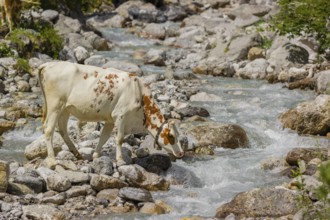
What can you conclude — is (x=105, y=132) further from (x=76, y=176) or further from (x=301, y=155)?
(x=301, y=155)

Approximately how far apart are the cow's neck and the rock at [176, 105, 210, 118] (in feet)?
21.1

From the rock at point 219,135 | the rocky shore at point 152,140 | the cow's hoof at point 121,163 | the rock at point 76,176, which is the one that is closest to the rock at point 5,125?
the rocky shore at point 152,140

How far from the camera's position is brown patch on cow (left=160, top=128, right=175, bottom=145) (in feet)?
39.8

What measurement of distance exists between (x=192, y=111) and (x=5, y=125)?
599 cm

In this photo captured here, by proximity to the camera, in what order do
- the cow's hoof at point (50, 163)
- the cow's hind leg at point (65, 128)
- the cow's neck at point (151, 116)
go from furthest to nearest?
the cow's hind leg at point (65, 128), the cow's neck at point (151, 116), the cow's hoof at point (50, 163)

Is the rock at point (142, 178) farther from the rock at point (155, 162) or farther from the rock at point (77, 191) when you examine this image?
Answer: the rock at point (77, 191)

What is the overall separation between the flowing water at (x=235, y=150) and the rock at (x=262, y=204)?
46 centimetres

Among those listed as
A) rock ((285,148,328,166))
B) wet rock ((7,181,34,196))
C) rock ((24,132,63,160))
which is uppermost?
wet rock ((7,181,34,196))

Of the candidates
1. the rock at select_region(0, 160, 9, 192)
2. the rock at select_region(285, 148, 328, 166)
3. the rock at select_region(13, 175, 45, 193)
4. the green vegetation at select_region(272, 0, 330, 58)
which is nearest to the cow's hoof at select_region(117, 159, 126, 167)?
the rock at select_region(13, 175, 45, 193)

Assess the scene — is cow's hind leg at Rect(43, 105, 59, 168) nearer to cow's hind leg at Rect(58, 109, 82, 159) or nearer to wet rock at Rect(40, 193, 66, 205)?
cow's hind leg at Rect(58, 109, 82, 159)

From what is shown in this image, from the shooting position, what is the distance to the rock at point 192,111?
1862 centimetres

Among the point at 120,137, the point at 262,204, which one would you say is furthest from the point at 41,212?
the point at 262,204

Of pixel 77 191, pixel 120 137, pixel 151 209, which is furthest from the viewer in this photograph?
pixel 120 137

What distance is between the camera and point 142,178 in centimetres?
1148
